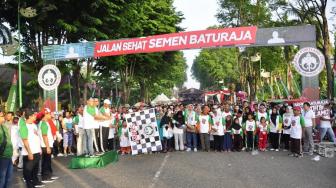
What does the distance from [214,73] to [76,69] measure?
4171 centimetres

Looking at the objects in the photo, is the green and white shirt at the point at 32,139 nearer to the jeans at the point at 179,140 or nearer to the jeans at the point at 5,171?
the jeans at the point at 5,171

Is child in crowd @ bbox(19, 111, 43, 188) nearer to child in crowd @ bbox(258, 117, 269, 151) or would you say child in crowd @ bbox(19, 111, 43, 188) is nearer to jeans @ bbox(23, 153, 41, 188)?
jeans @ bbox(23, 153, 41, 188)

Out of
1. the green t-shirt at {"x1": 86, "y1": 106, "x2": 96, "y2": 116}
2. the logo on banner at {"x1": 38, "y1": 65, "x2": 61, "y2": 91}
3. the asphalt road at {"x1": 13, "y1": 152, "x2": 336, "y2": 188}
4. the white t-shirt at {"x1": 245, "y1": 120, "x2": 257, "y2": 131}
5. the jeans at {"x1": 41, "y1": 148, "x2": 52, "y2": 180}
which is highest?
the logo on banner at {"x1": 38, "y1": 65, "x2": 61, "y2": 91}

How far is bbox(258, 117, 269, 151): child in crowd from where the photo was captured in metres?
16.1

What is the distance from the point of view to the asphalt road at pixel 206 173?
9.46 metres

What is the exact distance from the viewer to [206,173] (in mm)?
10805

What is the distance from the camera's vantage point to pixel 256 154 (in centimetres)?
1489

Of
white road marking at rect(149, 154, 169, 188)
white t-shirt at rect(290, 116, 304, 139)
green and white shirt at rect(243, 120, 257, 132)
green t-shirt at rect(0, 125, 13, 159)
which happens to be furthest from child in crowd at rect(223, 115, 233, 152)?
green t-shirt at rect(0, 125, 13, 159)

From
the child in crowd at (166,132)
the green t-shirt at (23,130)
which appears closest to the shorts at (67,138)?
the child in crowd at (166,132)

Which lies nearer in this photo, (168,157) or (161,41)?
(168,157)

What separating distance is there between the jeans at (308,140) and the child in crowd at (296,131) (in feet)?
1.23

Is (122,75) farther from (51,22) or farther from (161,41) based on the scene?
(161,41)

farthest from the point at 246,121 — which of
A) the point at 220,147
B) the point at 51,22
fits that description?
the point at 51,22

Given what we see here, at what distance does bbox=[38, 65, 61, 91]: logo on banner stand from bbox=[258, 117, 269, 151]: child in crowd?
328 inches
